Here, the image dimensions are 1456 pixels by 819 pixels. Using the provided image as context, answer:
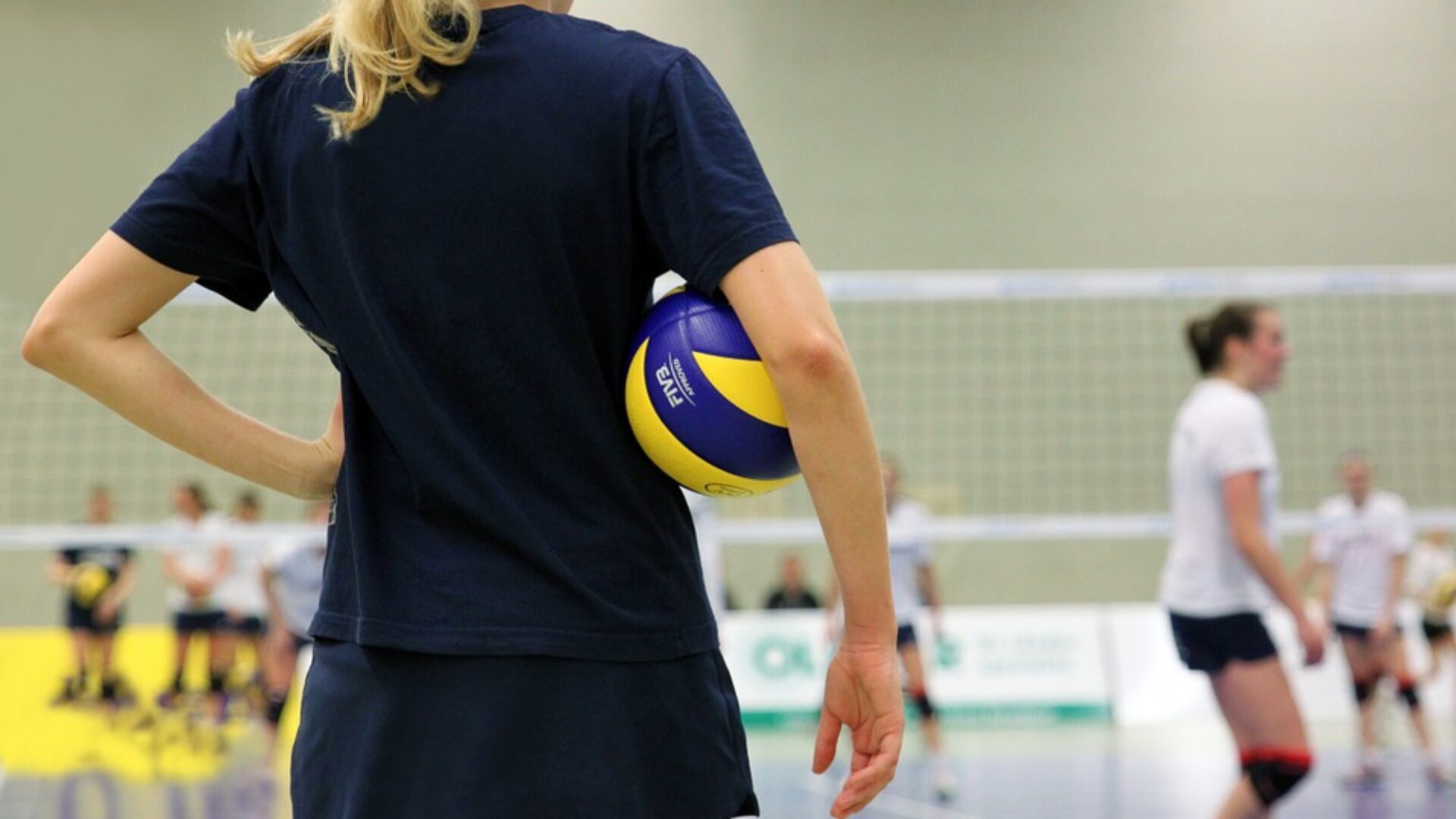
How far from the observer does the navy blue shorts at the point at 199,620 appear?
9.73m

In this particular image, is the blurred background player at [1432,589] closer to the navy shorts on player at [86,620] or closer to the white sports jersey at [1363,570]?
the white sports jersey at [1363,570]

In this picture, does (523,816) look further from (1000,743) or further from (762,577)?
(762,577)

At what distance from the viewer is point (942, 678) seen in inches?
410

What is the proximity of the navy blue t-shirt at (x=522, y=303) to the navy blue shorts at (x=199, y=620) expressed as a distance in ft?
29.5

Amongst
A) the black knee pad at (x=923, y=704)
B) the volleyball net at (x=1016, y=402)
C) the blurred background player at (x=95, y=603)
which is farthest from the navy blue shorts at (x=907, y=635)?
the blurred background player at (x=95, y=603)

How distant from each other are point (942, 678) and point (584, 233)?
374 inches

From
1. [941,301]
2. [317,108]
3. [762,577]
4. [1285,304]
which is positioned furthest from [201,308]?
[317,108]

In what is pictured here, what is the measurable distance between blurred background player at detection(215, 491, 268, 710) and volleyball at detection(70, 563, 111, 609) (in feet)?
2.57

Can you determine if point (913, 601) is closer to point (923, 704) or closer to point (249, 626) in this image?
point (923, 704)

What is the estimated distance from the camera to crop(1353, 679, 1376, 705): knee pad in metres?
7.72

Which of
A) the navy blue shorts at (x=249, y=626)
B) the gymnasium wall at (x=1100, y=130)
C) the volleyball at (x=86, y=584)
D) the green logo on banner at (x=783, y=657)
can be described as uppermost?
the gymnasium wall at (x=1100, y=130)

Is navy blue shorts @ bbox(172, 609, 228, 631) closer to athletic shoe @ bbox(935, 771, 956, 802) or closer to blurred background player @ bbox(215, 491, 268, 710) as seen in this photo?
blurred background player @ bbox(215, 491, 268, 710)

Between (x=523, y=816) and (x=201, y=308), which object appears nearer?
(x=523, y=816)

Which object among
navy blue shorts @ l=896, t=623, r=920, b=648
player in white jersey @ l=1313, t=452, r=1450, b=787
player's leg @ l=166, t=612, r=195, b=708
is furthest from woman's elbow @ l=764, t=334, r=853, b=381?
player's leg @ l=166, t=612, r=195, b=708
